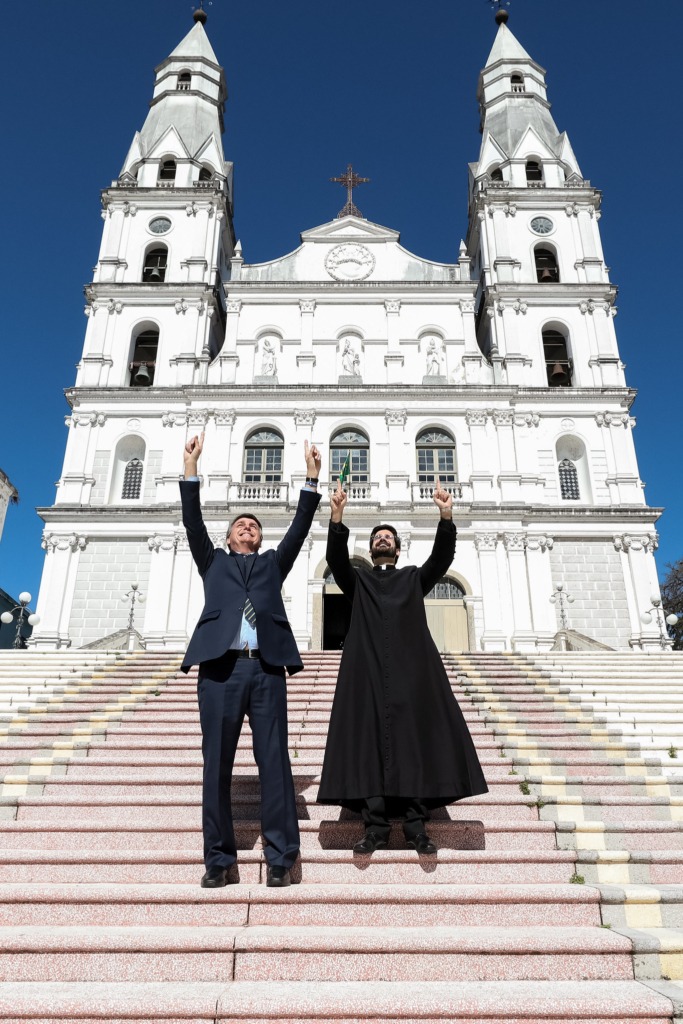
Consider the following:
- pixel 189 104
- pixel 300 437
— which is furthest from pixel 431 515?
pixel 189 104

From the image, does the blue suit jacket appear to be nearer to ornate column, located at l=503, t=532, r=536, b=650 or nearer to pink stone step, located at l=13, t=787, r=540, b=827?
pink stone step, located at l=13, t=787, r=540, b=827

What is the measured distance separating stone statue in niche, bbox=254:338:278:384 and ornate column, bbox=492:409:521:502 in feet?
25.9

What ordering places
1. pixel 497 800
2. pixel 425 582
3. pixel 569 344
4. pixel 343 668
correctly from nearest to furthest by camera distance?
pixel 343 668 < pixel 425 582 < pixel 497 800 < pixel 569 344

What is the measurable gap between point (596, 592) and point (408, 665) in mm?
18525

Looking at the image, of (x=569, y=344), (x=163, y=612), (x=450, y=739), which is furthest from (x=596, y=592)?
(x=450, y=739)

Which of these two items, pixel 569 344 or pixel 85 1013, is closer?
pixel 85 1013

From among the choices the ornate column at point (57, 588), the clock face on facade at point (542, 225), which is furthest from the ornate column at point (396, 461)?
the clock face on facade at point (542, 225)

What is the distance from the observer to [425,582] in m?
5.29

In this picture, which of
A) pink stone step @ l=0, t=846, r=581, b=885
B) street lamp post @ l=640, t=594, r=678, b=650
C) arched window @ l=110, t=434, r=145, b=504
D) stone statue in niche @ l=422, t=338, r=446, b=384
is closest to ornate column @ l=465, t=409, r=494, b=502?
stone statue in niche @ l=422, t=338, r=446, b=384

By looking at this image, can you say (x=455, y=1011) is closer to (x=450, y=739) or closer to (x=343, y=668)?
Answer: (x=450, y=739)

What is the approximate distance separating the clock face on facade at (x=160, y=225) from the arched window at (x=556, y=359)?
15840 millimetres

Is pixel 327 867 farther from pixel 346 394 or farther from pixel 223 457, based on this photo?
pixel 346 394

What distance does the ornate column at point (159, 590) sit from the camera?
813 inches

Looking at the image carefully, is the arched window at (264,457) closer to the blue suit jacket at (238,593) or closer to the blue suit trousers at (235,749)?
the blue suit jacket at (238,593)
